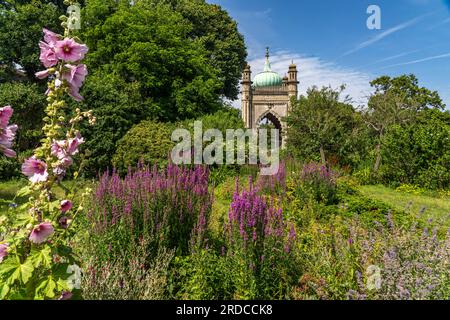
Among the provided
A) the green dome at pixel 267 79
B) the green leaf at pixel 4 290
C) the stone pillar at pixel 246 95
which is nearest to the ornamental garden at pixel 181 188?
the green leaf at pixel 4 290

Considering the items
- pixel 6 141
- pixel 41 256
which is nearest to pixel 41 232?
pixel 41 256

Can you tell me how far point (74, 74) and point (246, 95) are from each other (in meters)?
29.2

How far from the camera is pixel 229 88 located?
31984mm

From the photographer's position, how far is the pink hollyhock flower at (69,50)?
1.94m

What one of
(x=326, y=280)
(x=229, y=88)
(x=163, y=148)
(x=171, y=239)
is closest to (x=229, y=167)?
(x=163, y=148)

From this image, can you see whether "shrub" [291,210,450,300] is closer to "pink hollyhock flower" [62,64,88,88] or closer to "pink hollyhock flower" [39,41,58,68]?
"pink hollyhock flower" [62,64,88,88]

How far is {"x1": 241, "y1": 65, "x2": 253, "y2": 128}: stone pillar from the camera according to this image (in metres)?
30.4

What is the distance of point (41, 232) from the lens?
6.06 feet

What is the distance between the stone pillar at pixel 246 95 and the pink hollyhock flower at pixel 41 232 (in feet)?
94.6

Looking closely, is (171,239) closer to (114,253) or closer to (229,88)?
(114,253)

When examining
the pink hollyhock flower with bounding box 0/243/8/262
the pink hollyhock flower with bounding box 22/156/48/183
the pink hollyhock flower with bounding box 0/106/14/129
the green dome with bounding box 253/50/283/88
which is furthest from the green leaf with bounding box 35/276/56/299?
the green dome with bounding box 253/50/283/88

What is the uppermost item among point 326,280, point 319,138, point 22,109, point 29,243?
point 22,109

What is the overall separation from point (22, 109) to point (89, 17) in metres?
7.28

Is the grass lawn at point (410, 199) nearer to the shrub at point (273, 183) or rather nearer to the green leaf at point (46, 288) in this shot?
the shrub at point (273, 183)
